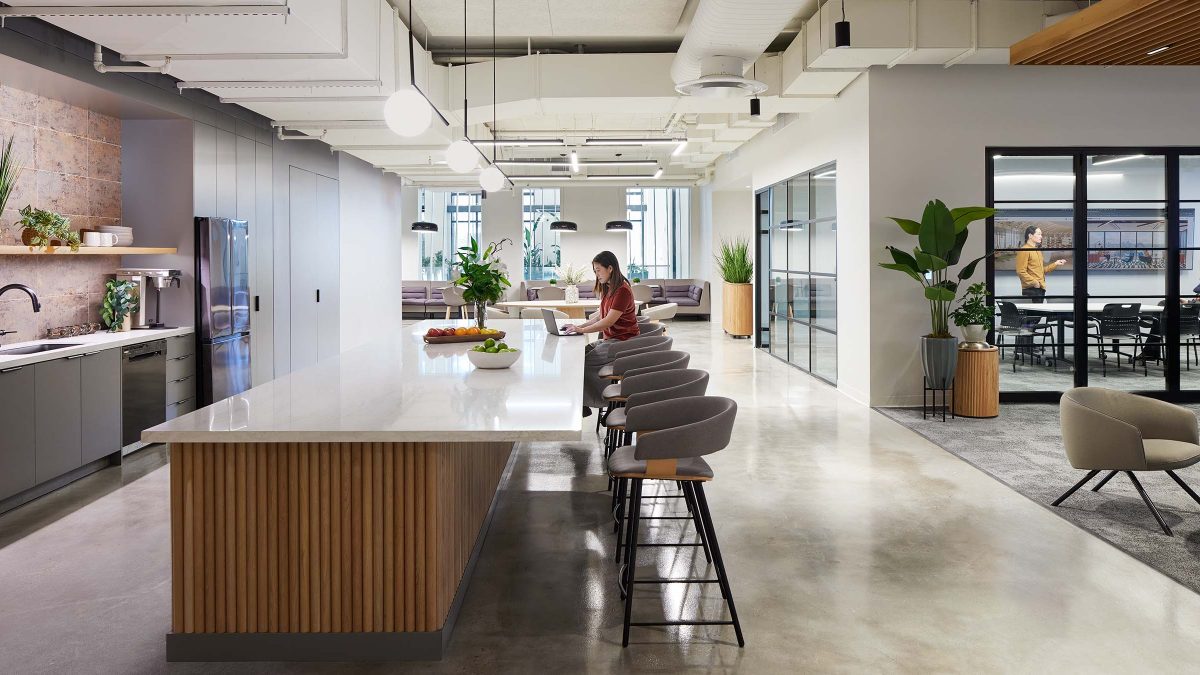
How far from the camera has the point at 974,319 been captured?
7430mm

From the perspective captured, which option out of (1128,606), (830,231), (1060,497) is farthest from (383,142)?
(1128,606)

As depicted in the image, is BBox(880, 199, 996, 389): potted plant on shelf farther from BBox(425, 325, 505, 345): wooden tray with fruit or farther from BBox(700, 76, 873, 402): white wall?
BBox(425, 325, 505, 345): wooden tray with fruit

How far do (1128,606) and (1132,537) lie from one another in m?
0.97

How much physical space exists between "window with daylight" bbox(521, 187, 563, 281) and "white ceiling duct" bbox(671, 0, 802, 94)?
1402 cm

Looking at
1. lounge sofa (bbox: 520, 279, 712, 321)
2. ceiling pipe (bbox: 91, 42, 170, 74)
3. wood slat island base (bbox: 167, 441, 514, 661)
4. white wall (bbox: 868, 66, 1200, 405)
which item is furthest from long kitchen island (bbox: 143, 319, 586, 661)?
lounge sofa (bbox: 520, 279, 712, 321)

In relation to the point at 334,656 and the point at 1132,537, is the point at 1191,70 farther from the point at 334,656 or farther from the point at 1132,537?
the point at 334,656

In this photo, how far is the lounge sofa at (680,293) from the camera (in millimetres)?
19484

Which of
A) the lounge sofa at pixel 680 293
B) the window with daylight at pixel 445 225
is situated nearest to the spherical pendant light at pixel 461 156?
the lounge sofa at pixel 680 293

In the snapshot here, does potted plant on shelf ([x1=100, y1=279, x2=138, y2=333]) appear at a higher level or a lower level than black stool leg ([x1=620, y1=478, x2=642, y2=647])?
higher

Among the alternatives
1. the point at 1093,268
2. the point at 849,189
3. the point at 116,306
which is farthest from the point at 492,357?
the point at 1093,268

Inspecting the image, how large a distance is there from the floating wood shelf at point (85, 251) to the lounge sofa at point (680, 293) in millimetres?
12740

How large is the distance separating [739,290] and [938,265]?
25.6 ft

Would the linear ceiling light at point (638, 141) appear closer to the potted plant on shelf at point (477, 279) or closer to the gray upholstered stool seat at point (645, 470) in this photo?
the potted plant on shelf at point (477, 279)

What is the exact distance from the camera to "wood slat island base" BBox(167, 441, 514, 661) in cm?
293
